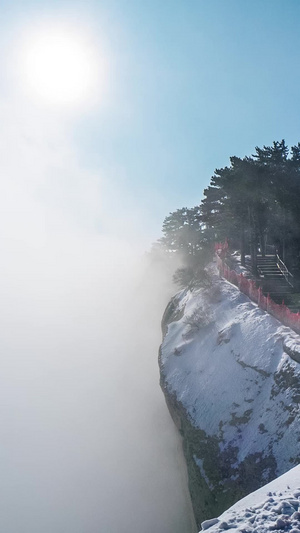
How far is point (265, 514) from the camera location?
4449mm

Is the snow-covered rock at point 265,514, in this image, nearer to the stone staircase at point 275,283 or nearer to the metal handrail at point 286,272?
the stone staircase at point 275,283

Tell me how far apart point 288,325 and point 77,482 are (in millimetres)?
14861

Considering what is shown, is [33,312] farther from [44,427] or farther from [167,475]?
[167,475]

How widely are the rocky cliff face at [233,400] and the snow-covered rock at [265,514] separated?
458 cm

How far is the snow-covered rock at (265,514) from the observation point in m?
4.18

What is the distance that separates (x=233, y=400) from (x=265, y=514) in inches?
308

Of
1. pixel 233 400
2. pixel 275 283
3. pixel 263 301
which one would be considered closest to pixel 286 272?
pixel 275 283

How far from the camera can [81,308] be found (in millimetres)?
54062

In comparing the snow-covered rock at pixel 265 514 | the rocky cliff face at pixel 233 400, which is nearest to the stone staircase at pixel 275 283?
the rocky cliff face at pixel 233 400

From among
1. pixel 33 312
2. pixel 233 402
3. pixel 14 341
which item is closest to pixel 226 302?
pixel 233 402

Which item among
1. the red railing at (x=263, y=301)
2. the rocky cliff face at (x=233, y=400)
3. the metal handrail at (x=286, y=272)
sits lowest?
the rocky cliff face at (x=233, y=400)

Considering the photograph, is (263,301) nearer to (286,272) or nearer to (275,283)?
(275,283)

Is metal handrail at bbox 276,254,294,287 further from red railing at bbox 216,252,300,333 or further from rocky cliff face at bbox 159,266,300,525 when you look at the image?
rocky cliff face at bbox 159,266,300,525

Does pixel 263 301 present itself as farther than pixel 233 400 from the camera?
Yes
